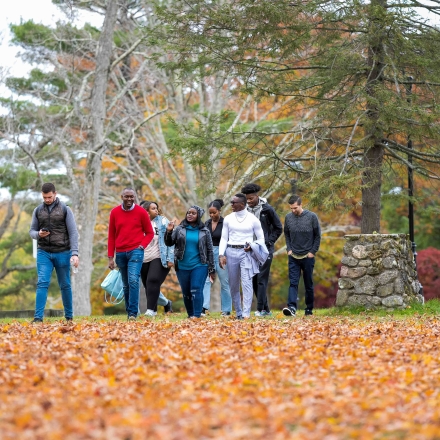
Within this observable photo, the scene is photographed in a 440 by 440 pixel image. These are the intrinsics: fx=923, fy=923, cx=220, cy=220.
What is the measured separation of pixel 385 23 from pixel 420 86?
2.01 meters

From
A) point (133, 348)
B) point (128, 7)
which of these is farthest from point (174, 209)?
point (133, 348)

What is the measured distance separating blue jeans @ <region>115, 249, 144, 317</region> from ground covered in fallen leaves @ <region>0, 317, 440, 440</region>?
172 cm

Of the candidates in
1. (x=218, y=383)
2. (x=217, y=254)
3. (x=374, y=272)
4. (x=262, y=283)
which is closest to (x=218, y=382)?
(x=218, y=383)

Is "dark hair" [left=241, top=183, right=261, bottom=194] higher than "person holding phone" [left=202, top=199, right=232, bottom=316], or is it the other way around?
"dark hair" [left=241, top=183, right=261, bottom=194]

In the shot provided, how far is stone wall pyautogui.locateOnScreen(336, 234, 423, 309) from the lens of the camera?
15.7 m

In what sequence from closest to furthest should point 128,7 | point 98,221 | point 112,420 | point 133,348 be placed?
point 112,420 < point 133,348 < point 128,7 < point 98,221

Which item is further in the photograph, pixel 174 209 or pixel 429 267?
pixel 429 267

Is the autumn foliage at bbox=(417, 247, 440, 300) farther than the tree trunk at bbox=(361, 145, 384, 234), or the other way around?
the autumn foliage at bbox=(417, 247, 440, 300)

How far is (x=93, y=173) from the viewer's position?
79.3 feet

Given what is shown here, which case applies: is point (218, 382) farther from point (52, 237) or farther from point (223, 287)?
point (223, 287)

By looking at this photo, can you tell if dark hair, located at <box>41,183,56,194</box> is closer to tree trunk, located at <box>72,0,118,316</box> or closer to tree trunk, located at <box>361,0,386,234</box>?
tree trunk, located at <box>361,0,386,234</box>

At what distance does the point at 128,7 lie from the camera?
28781 millimetres

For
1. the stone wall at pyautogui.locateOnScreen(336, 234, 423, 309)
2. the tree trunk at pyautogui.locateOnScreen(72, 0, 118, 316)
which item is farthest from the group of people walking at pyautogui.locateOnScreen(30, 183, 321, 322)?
the tree trunk at pyautogui.locateOnScreen(72, 0, 118, 316)

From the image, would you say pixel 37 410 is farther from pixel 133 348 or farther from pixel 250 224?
pixel 250 224
